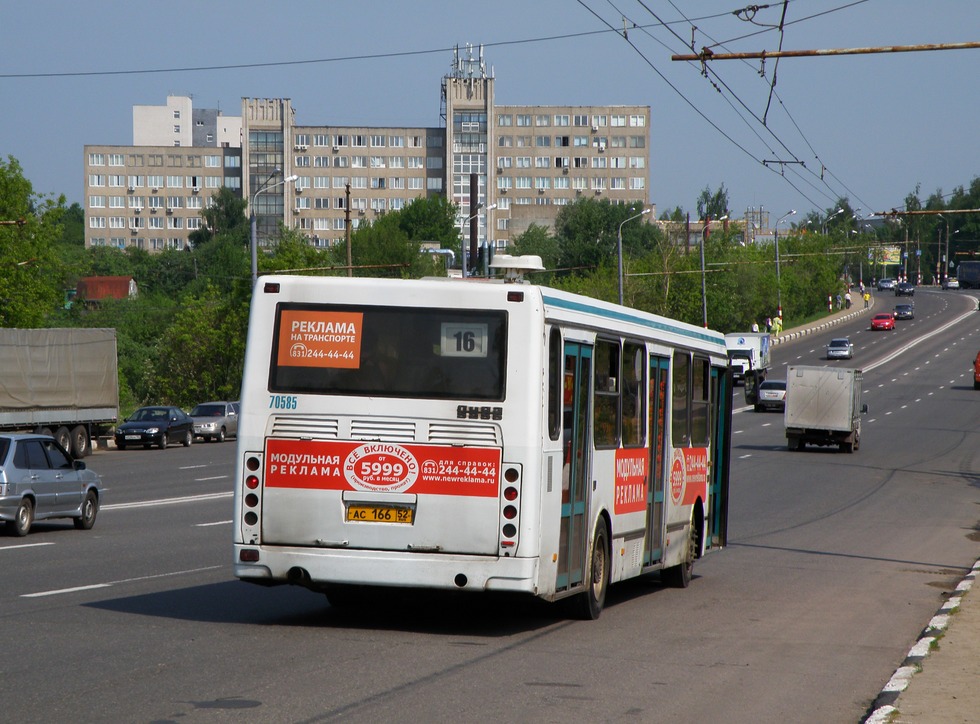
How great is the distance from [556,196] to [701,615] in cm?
15953

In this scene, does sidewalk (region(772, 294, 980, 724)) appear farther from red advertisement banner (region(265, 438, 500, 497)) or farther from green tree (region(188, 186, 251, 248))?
green tree (region(188, 186, 251, 248))

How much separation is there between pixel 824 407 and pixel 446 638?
120ft

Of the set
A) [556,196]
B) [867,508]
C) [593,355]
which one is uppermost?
[556,196]

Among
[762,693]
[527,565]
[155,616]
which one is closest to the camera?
[762,693]

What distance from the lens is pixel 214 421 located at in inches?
2126

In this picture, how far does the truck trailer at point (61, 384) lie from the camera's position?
134ft

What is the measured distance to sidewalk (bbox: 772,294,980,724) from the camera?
811cm

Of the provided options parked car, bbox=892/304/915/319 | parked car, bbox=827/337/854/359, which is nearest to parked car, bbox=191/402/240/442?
parked car, bbox=827/337/854/359

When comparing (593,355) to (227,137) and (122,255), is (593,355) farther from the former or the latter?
(227,137)

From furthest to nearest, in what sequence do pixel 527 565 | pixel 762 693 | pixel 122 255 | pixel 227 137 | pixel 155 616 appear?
pixel 227 137 → pixel 122 255 → pixel 155 616 → pixel 527 565 → pixel 762 693

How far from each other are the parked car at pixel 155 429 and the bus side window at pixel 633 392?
37.8m

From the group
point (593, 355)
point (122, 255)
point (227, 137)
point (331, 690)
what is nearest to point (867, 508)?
point (593, 355)

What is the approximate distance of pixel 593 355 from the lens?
11.6 meters

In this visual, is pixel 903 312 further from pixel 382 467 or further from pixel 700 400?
pixel 382 467
